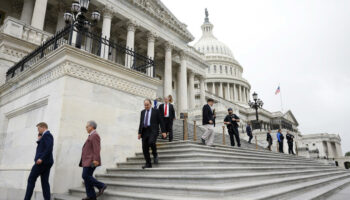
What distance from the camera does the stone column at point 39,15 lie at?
16908 mm

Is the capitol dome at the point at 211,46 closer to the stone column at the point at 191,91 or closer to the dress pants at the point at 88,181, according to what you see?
the stone column at the point at 191,91

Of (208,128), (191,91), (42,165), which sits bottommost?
(42,165)

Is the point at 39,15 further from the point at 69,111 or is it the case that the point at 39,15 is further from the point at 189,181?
the point at 189,181

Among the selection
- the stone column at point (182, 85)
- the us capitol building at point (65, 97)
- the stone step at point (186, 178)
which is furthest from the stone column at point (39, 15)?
the stone column at point (182, 85)

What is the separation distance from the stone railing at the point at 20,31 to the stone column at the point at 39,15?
125 inches

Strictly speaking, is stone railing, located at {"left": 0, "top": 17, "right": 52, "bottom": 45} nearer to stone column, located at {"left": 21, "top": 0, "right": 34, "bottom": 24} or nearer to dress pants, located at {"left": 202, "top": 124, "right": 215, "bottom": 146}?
stone column, located at {"left": 21, "top": 0, "right": 34, "bottom": 24}

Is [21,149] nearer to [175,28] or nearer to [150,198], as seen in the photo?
[150,198]

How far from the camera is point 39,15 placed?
1741 centimetres

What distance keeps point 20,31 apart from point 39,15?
5.38 m

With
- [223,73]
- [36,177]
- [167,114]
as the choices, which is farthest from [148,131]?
[223,73]

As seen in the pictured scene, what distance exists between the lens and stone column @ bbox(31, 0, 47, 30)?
16908 mm

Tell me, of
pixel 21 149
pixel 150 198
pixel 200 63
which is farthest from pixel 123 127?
pixel 200 63

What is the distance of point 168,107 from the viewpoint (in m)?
9.13

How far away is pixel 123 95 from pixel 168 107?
6.78 feet
